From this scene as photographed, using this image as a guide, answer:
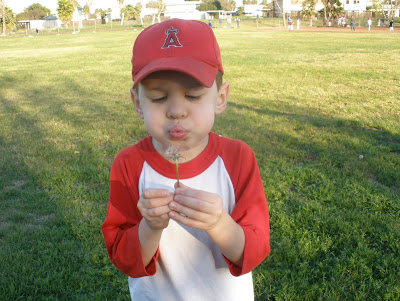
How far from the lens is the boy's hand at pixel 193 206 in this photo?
3.94 ft

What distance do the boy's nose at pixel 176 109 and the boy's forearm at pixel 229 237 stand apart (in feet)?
1.29

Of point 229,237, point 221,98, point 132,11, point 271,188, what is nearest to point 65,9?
point 132,11

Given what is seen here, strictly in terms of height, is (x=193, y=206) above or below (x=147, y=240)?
above

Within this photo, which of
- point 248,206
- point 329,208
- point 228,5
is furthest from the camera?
point 228,5

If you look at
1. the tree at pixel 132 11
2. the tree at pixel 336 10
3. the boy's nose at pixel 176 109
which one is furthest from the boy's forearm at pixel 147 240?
the tree at pixel 132 11

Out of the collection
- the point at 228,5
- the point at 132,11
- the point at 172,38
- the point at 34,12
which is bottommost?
the point at 172,38

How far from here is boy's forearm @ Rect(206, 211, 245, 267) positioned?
132 centimetres

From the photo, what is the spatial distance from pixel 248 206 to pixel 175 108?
1.60 ft

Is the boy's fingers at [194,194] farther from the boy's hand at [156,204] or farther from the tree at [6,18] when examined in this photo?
the tree at [6,18]

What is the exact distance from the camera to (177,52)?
146cm

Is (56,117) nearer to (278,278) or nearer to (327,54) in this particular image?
(278,278)

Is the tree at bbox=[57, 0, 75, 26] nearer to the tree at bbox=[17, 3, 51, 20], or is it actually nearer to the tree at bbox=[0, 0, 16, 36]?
the tree at bbox=[0, 0, 16, 36]

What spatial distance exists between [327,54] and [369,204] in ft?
51.4

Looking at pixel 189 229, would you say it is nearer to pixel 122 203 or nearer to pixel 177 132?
pixel 122 203
